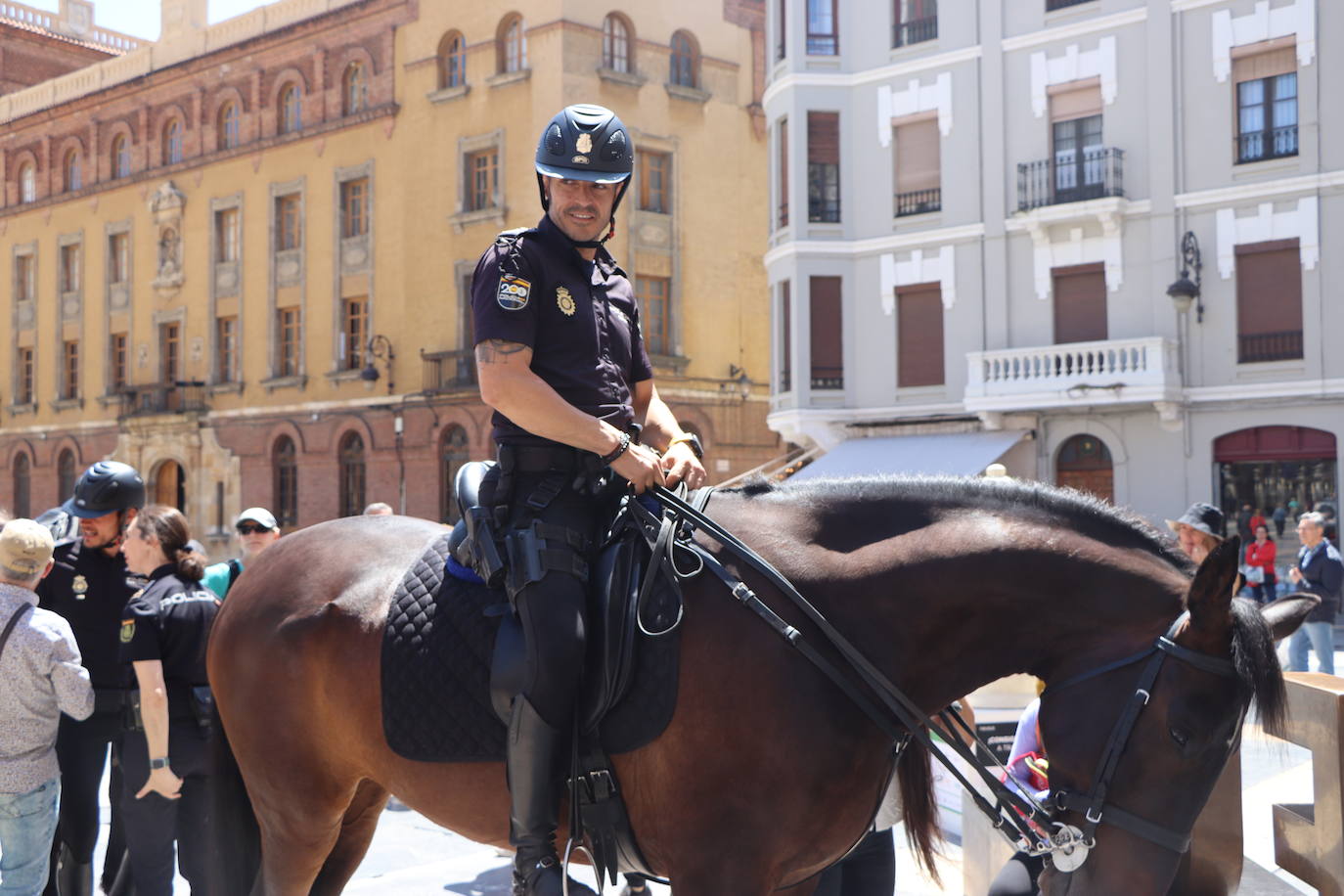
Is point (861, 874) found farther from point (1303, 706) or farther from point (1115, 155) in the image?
point (1115, 155)

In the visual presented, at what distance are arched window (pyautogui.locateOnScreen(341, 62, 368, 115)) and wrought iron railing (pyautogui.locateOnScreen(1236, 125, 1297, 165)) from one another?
22.4 m

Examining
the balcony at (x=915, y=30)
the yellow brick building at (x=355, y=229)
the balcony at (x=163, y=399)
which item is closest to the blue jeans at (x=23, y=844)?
the balcony at (x=915, y=30)

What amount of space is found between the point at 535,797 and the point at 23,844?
2980 millimetres

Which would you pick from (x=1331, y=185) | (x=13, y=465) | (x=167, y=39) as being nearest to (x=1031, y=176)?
(x=1331, y=185)


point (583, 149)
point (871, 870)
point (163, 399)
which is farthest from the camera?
point (163, 399)

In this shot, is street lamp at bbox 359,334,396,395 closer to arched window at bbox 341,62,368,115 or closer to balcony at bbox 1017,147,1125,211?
arched window at bbox 341,62,368,115

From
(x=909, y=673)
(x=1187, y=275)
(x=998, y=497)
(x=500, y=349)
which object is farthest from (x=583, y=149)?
(x=1187, y=275)

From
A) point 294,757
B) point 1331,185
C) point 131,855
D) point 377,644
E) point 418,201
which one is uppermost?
point 418,201

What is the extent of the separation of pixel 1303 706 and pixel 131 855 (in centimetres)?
478

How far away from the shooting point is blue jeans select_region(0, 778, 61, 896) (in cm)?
516

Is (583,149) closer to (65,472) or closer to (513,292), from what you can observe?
(513,292)

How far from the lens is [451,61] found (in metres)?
34.0

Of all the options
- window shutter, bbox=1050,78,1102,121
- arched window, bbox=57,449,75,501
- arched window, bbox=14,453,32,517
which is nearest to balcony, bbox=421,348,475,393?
window shutter, bbox=1050,78,1102,121

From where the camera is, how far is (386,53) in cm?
3488
